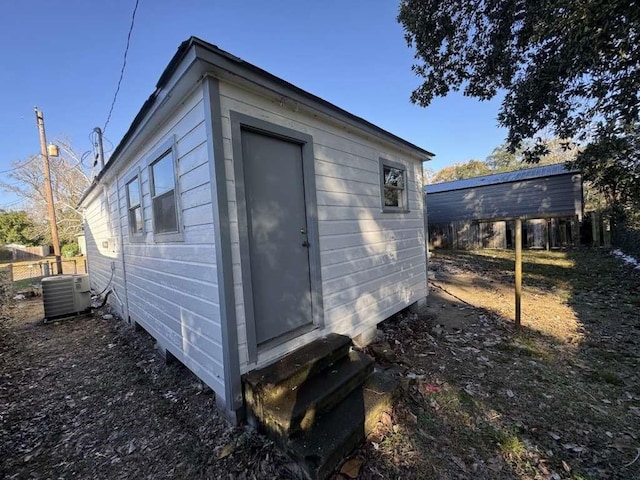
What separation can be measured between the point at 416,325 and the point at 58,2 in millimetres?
7854

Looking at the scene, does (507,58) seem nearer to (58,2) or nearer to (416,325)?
(416,325)

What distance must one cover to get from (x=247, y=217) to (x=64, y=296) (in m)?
6.28

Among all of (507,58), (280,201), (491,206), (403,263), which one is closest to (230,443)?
(280,201)

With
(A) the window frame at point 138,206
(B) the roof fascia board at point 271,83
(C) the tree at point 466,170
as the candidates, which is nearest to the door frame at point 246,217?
(B) the roof fascia board at point 271,83

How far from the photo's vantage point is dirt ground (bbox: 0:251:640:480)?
80.8 inches

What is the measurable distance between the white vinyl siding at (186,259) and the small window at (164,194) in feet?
0.35

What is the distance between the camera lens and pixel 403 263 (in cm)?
505

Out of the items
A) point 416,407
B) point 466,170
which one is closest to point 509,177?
point 416,407

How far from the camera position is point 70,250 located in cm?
2141

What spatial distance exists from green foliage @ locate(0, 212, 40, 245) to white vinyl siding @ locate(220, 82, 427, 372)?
117 ft

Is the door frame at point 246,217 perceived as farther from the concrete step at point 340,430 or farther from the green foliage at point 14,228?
the green foliage at point 14,228

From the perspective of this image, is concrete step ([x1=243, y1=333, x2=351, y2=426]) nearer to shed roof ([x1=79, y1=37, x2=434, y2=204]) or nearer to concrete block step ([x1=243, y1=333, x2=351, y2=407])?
concrete block step ([x1=243, y1=333, x2=351, y2=407])

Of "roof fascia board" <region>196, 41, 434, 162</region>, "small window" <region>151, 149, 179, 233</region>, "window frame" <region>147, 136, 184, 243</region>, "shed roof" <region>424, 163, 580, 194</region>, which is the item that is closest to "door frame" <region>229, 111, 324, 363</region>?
"roof fascia board" <region>196, 41, 434, 162</region>

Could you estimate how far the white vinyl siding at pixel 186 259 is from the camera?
245cm
